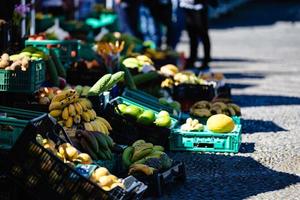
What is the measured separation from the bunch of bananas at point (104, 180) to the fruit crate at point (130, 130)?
80.3 inches

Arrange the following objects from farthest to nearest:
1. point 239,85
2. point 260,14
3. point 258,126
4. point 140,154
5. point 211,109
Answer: point 260,14 → point 239,85 → point 258,126 → point 211,109 → point 140,154

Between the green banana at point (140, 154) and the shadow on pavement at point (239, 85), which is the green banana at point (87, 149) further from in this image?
the shadow on pavement at point (239, 85)

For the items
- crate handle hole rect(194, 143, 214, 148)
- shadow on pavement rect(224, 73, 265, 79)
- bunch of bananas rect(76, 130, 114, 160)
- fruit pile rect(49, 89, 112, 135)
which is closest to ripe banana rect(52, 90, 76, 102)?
fruit pile rect(49, 89, 112, 135)

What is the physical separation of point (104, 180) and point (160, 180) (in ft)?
2.57

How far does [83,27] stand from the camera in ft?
41.7

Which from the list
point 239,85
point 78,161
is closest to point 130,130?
point 78,161

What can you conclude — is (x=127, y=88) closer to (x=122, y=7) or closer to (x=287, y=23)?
(x=122, y=7)

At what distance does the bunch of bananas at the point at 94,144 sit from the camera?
6.37 m

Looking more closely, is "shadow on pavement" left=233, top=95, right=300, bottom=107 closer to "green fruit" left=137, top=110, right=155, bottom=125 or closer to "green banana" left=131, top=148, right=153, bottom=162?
"green fruit" left=137, top=110, right=155, bottom=125

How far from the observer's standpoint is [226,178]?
6805mm

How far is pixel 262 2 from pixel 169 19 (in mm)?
26576

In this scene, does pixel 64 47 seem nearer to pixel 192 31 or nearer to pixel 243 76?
pixel 192 31

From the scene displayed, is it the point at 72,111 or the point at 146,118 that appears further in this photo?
the point at 146,118

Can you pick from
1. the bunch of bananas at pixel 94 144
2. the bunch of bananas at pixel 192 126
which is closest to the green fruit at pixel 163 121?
the bunch of bananas at pixel 192 126
